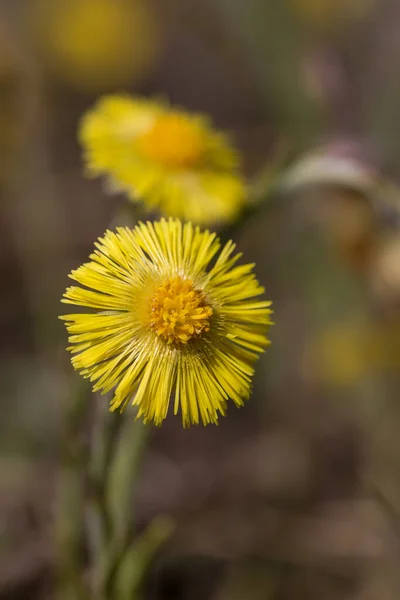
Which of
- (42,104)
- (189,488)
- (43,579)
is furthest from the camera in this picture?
(42,104)

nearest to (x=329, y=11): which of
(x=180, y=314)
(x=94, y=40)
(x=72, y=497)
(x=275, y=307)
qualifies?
(x=94, y=40)

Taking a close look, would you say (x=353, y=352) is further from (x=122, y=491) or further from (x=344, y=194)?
(x=122, y=491)

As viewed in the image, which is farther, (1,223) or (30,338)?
(1,223)

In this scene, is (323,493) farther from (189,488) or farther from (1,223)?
(1,223)

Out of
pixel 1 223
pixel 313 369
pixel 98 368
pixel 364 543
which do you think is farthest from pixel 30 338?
pixel 98 368

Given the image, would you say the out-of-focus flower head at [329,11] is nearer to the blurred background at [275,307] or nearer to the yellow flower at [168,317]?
the blurred background at [275,307]

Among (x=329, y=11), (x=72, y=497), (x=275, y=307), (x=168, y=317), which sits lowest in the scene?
(x=72, y=497)

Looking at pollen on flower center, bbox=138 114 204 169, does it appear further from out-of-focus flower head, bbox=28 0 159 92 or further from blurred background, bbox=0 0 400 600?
out-of-focus flower head, bbox=28 0 159 92
